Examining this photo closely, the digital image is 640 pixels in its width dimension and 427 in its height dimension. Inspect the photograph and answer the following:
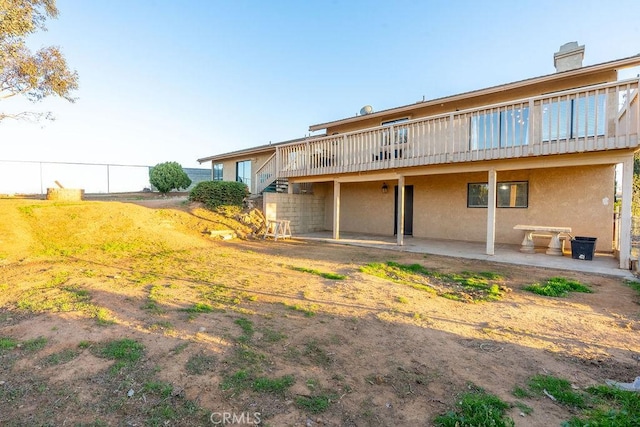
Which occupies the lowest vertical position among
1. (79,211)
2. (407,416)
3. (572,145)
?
(407,416)

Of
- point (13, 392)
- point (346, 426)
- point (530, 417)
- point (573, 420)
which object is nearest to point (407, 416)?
point (346, 426)

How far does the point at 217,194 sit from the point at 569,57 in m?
13.7

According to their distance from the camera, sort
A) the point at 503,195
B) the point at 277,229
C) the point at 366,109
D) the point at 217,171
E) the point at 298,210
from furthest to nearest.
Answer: the point at 217,171 → the point at 298,210 → the point at 366,109 → the point at 277,229 → the point at 503,195

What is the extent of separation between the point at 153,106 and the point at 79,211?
6954 mm

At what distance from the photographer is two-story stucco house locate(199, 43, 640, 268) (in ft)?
23.6

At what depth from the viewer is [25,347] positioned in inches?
121

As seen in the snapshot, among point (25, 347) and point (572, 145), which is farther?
point (572, 145)

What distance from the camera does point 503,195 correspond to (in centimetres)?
1084

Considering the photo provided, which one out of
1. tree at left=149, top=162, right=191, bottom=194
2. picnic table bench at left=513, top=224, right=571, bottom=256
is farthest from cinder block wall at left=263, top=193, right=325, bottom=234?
tree at left=149, top=162, right=191, bottom=194

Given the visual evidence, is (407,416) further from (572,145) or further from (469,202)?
(469,202)

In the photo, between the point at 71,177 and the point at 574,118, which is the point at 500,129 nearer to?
the point at 574,118

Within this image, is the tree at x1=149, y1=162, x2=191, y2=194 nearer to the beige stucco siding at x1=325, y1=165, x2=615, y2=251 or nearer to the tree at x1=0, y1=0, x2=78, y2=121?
the tree at x1=0, y1=0, x2=78, y2=121

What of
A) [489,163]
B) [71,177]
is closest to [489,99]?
[489,163]

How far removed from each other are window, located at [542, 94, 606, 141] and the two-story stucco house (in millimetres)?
27
